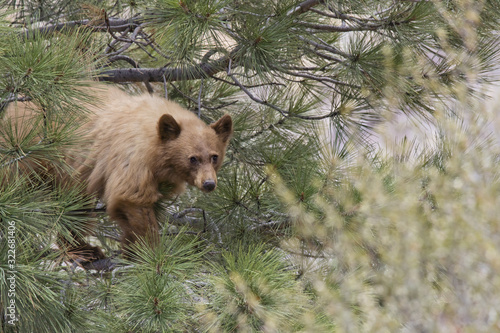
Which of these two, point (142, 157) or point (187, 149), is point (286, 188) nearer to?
point (187, 149)

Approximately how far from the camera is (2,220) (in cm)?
278

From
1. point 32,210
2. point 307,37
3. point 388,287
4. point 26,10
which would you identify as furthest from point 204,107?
point 388,287

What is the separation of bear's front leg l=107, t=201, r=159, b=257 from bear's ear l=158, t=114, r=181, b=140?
0.40 m

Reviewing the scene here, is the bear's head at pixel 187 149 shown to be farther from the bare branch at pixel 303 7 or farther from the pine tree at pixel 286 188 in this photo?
the bare branch at pixel 303 7

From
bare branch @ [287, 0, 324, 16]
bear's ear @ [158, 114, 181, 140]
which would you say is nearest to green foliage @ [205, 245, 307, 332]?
bear's ear @ [158, 114, 181, 140]

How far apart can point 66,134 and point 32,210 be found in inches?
14.7

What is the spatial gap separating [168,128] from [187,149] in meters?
0.16

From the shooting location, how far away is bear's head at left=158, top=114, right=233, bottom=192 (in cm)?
353

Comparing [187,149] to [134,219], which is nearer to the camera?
[134,219]

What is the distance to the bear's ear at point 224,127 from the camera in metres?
3.67

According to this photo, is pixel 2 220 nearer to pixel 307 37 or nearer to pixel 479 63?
pixel 307 37

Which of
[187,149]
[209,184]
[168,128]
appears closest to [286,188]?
[209,184]

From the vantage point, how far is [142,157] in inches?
138

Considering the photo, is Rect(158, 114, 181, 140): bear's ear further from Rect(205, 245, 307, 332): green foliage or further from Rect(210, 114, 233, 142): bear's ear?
Rect(205, 245, 307, 332): green foliage
